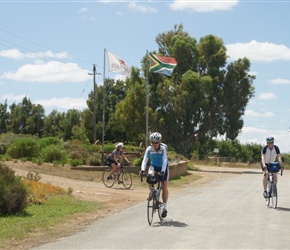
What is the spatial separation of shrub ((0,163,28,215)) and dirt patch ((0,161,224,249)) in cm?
142

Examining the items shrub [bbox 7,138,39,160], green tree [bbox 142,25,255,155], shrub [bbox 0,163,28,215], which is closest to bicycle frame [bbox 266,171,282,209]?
shrub [bbox 0,163,28,215]

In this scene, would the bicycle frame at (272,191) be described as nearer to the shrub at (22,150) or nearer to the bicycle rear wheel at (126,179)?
the bicycle rear wheel at (126,179)

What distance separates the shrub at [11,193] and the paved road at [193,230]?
2244 mm

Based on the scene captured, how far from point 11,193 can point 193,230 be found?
485cm

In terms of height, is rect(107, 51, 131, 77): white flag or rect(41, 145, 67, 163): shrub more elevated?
rect(107, 51, 131, 77): white flag

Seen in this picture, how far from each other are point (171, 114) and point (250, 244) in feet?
140

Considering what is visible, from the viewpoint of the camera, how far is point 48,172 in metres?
27.3

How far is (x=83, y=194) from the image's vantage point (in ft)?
63.5

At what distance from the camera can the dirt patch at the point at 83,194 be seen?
11.2 metres

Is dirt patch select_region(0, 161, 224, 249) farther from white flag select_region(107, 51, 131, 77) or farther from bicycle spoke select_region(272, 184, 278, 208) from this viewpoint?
white flag select_region(107, 51, 131, 77)

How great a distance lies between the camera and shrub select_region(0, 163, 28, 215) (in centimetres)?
1353

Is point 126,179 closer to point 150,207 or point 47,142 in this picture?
point 150,207

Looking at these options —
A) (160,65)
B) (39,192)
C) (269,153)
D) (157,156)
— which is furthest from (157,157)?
(160,65)

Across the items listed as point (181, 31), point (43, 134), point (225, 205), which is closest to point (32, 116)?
point (43, 134)
